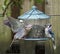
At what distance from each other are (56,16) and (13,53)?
0.56 meters

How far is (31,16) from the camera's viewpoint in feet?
6.69

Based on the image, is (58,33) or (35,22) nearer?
(35,22)

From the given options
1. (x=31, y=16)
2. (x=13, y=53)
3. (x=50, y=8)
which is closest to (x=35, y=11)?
(x=31, y=16)

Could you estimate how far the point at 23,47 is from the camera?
247 centimetres

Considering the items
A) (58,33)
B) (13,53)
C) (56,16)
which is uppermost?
(56,16)

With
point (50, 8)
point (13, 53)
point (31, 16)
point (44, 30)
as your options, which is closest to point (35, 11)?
point (31, 16)

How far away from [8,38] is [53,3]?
0.56 meters

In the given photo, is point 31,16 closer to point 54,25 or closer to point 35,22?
point 35,22

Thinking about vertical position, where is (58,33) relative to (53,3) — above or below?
below

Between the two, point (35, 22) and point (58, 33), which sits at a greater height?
point (35, 22)

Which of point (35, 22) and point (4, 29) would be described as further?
point (4, 29)

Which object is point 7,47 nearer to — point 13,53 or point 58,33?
point 13,53

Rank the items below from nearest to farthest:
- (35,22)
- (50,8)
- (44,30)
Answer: (44,30) < (35,22) < (50,8)

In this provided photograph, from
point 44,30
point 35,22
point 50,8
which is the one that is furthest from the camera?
point 50,8
